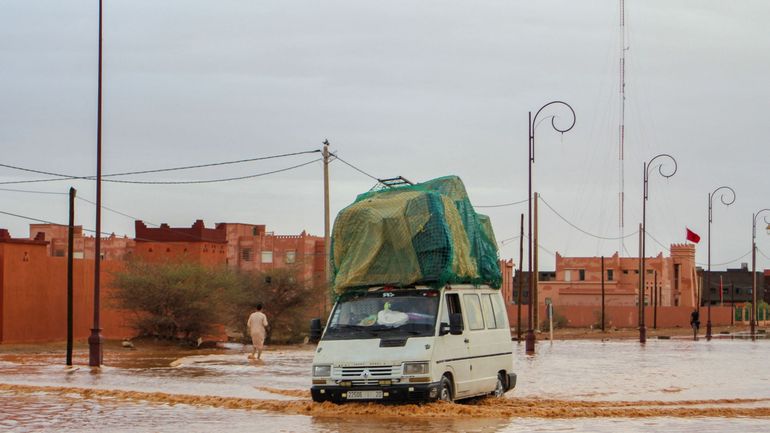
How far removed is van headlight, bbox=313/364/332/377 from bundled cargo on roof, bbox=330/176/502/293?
64.5 inches

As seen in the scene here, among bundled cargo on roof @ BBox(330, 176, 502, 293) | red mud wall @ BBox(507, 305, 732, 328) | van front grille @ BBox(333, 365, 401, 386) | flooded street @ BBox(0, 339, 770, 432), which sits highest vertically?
bundled cargo on roof @ BBox(330, 176, 502, 293)

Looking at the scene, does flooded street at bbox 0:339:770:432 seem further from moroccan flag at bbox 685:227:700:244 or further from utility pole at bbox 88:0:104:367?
moroccan flag at bbox 685:227:700:244

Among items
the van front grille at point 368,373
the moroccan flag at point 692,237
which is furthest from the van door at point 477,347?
the moroccan flag at point 692,237

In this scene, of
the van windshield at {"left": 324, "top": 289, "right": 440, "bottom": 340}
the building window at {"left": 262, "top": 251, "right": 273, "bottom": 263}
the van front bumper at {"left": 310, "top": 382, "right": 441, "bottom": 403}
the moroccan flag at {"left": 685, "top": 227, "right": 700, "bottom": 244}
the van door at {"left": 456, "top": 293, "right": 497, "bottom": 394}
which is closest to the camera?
the van front bumper at {"left": 310, "top": 382, "right": 441, "bottom": 403}

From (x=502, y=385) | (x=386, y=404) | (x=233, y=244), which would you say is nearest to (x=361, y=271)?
(x=386, y=404)

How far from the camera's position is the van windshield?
18.2 metres

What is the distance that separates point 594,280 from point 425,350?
111 metres

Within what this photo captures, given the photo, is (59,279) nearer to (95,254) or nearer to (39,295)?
(39,295)

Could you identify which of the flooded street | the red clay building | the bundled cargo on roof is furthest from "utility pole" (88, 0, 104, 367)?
the red clay building

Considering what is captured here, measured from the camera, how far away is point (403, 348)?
58.2 feet

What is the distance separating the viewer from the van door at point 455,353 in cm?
1797

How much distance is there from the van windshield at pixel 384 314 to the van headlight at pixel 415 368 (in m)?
0.62

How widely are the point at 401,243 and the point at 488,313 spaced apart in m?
2.50

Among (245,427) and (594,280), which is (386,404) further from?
(594,280)
